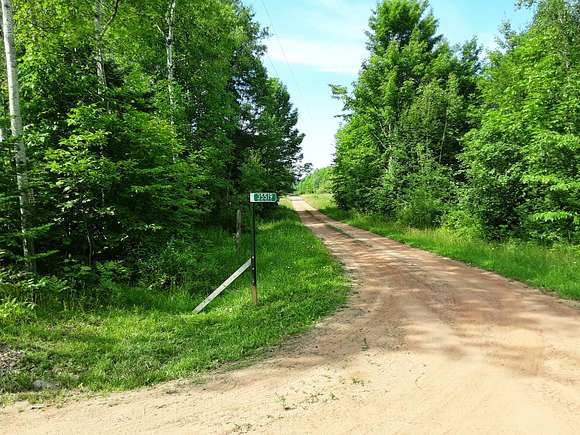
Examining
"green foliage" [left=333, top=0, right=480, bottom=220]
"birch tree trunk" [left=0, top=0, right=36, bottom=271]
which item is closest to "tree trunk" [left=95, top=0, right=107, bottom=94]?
"birch tree trunk" [left=0, top=0, right=36, bottom=271]

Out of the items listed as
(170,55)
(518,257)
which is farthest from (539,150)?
(170,55)

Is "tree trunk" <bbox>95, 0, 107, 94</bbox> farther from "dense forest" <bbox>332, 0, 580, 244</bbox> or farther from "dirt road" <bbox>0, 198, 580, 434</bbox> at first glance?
"dense forest" <bbox>332, 0, 580, 244</bbox>

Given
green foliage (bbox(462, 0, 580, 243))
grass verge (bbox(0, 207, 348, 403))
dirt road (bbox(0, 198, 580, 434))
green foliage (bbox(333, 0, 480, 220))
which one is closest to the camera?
dirt road (bbox(0, 198, 580, 434))

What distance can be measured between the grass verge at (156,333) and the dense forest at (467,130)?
887 centimetres

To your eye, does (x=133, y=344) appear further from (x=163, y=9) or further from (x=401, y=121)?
(x=401, y=121)

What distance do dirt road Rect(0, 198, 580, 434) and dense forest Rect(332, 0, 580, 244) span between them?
8272 mm

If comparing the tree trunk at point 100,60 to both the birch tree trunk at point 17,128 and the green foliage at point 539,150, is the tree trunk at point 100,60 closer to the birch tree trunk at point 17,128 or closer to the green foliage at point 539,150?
the birch tree trunk at point 17,128

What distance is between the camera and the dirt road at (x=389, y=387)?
345cm

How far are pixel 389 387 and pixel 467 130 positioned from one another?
2391 centimetres

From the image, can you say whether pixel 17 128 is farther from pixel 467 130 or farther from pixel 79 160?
pixel 467 130

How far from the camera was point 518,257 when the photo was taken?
10.7 metres

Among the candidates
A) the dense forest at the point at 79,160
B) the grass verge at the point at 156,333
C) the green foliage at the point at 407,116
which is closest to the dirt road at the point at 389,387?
the grass verge at the point at 156,333

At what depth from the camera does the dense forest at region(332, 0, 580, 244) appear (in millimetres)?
13070

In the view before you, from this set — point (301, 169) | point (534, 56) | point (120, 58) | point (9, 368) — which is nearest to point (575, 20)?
point (534, 56)
